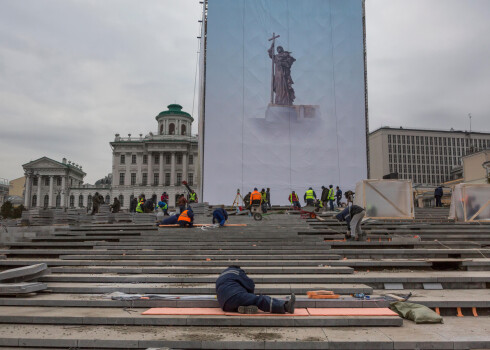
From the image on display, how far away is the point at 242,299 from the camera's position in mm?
5562

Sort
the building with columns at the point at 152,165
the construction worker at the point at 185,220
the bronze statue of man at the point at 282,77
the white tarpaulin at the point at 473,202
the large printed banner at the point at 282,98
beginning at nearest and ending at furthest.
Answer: the construction worker at the point at 185,220 → the white tarpaulin at the point at 473,202 → the large printed banner at the point at 282,98 → the bronze statue of man at the point at 282,77 → the building with columns at the point at 152,165

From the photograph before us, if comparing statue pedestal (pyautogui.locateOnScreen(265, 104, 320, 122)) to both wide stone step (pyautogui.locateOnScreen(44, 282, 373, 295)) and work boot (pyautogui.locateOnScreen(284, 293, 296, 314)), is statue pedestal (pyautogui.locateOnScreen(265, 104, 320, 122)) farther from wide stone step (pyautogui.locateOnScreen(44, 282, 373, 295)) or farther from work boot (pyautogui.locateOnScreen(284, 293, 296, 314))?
work boot (pyautogui.locateOnScreen(284, 293, 296, 314))

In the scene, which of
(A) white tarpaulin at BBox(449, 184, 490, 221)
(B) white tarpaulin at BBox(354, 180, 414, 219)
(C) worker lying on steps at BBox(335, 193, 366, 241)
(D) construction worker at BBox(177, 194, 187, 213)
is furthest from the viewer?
(A) white tarpaulin at BBox(449, 184, 490, 221)

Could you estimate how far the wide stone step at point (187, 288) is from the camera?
6.84 meters

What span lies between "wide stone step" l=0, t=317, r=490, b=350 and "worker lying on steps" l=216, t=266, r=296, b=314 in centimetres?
33

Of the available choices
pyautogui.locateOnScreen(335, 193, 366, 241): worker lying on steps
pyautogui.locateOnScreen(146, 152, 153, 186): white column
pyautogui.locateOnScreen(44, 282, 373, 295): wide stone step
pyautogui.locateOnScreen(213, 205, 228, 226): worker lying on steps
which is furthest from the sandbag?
pyautogui.locateOnScreen(146, 152, 153, 186): white column

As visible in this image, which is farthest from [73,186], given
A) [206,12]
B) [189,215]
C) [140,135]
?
[189,215]

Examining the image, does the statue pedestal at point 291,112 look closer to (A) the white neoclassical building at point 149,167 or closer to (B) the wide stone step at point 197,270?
(B) the wide stone step at point 197,270

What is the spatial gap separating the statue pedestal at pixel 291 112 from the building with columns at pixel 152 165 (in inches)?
1792

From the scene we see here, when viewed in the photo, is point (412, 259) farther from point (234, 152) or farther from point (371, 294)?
point (234, 152)

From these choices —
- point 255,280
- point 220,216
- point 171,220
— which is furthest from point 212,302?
point 171,220

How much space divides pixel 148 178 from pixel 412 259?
223 ft

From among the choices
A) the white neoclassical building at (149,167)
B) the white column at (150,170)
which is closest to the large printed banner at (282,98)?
the white neoclassical building at (149,167)

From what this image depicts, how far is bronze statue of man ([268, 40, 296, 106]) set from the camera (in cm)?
3091
